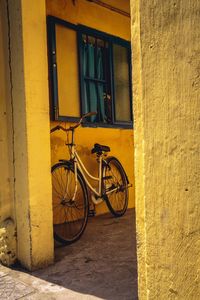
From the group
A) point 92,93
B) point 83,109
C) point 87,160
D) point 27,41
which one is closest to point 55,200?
point 87,160

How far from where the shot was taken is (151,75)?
1567 mm

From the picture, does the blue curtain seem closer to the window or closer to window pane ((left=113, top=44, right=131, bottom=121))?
the window

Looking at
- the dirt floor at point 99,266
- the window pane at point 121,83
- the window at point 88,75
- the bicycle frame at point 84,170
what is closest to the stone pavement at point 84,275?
the dirt floor at point 99,266

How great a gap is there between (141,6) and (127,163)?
481 centimetres

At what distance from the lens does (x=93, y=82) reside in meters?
5.54

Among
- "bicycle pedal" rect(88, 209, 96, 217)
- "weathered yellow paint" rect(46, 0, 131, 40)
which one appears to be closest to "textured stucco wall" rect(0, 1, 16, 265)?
"weathered yellow paint" rect(46, 0, 131, 40)

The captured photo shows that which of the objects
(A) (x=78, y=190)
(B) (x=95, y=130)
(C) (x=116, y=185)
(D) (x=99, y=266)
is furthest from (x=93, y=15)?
(D) (x=99, y=266)

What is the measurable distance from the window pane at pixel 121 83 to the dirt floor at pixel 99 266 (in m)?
2.33

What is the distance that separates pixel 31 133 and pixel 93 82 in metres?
2.54

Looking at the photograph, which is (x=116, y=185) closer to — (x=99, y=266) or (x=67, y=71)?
(x=67, y=71)

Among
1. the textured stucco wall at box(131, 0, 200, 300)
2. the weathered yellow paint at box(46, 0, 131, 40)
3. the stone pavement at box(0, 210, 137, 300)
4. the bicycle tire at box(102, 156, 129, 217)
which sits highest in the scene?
the weathered yellow paint at box(46, 0, 131, 40)

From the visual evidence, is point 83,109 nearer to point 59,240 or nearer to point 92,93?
point 92,93

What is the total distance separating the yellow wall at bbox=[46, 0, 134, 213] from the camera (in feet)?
16.4

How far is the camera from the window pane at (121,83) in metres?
6.07
